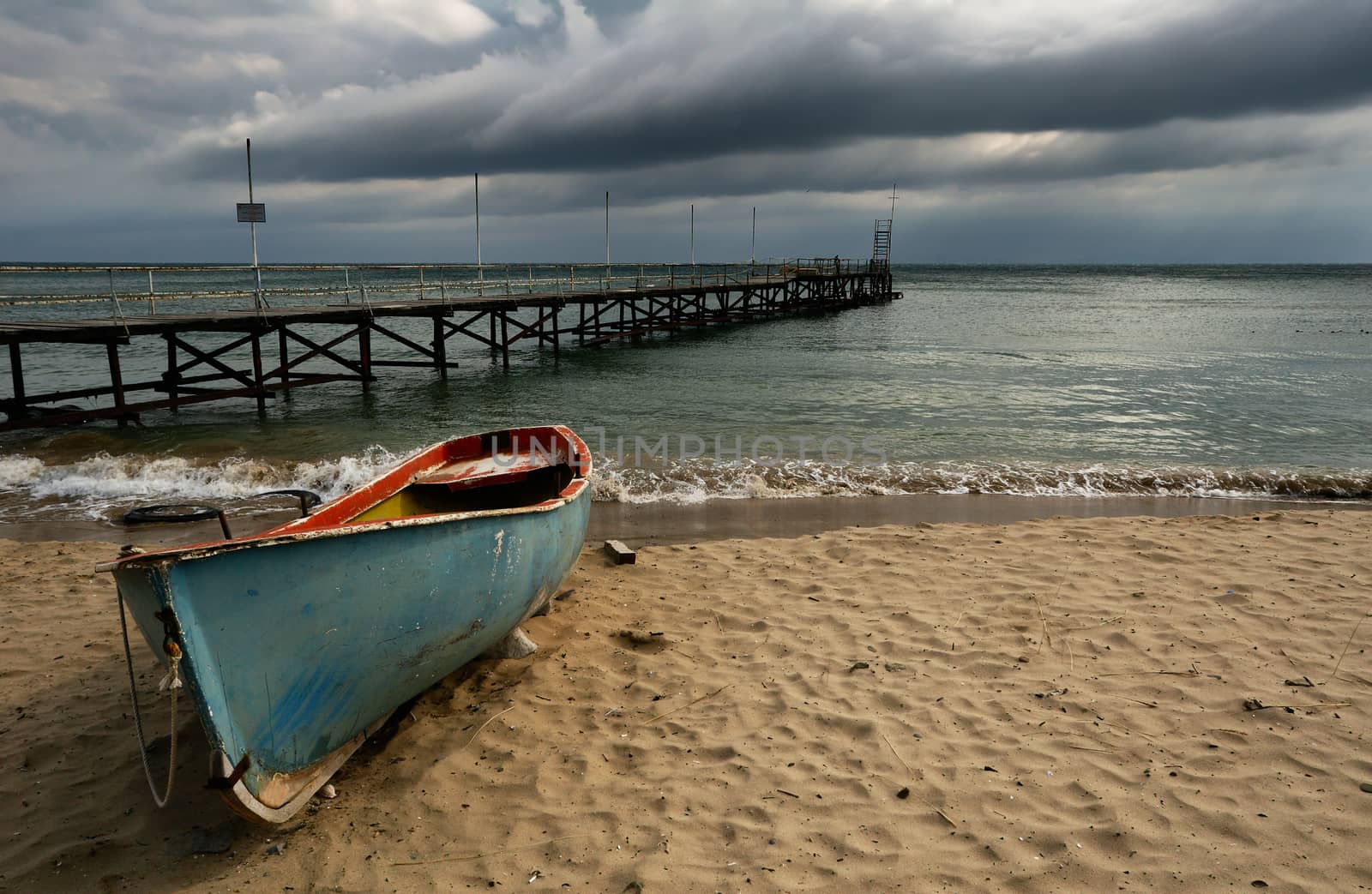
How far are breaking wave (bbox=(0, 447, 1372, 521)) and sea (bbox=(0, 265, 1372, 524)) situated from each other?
5 cm

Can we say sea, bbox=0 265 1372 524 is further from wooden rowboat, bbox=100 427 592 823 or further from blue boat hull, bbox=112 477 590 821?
blue boat hull, bbox=112 477 590 821

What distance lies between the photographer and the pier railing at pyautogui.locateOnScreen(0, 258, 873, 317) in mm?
14305

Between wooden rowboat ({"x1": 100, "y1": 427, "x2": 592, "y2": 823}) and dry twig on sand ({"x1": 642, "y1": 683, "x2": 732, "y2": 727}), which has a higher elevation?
wooden rowboat ({"x1": 100, "y1": 427, "x2": 592, "y2": 823})

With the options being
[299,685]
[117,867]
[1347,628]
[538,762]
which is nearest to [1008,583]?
[1347,628]

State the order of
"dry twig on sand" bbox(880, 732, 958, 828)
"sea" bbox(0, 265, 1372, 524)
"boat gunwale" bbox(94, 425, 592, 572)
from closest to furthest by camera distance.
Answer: "boat gunwale" bbox(94, 425, 592, 572) < "dry twig on sand" bbox(880, 732, 958, 828) < "sea" bbox(0, 265, 1372, 524)

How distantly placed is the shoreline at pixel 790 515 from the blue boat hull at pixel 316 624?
13.2 feet

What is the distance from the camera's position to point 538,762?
4156 millimetres

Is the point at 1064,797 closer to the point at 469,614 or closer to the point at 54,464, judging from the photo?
the point at 469,614

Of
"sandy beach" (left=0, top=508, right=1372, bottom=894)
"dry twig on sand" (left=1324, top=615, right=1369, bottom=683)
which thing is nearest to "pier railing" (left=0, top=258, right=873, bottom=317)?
"sandy beach" (left=0, top=508, right=1372, bottom=894)

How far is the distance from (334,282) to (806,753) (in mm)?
89095

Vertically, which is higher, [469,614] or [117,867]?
[469,614]

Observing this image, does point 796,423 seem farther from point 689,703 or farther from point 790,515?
point 689,703

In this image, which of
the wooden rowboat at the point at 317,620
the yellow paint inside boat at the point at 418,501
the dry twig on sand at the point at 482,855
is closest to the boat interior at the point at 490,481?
the yellow paint inside boat at the point at 418,501

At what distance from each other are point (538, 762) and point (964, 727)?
2.35 m
